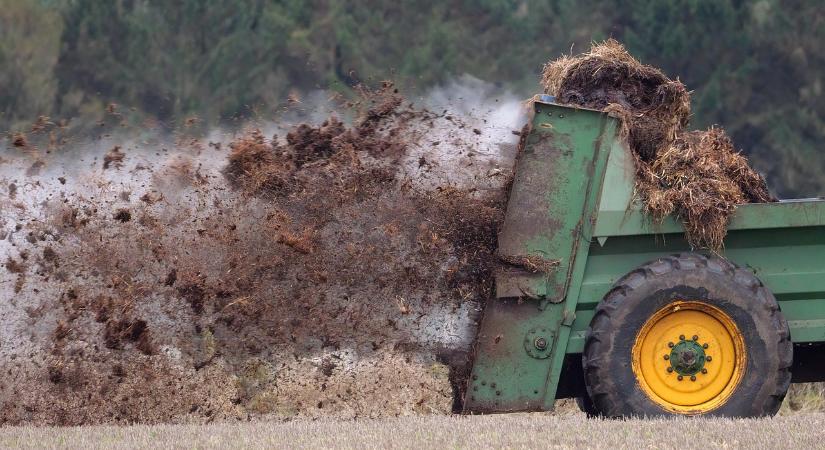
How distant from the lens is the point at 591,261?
25.2 ft

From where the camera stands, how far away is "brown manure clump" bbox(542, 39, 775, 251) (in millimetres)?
7480

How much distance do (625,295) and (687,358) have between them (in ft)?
1.77

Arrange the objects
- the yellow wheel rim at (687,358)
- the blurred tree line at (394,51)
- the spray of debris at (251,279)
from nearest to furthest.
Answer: the yellow wheel rim at (687,358) < the spray of debris at (251,279) < the blurred tree line at (394,51)

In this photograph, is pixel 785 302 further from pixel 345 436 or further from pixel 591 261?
pixel 345 436

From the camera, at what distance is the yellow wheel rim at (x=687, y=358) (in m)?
7.54

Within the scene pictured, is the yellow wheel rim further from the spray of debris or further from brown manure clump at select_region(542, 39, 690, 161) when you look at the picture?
the spray of debris

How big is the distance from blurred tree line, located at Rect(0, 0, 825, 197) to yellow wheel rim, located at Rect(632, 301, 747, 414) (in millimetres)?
5066

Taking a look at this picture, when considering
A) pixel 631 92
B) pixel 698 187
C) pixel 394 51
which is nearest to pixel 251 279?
pixel 631 92

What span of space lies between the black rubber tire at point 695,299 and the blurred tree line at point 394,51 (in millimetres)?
5085

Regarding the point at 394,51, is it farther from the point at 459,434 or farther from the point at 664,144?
the point at 459,434

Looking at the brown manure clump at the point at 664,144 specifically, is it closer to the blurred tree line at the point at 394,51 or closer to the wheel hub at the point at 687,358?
the wheel hub at the point at 687,358

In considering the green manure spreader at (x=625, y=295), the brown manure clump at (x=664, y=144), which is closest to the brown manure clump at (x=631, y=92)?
the brown manure clump at (x=664, y=144)

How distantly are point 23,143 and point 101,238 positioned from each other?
905 millimetres

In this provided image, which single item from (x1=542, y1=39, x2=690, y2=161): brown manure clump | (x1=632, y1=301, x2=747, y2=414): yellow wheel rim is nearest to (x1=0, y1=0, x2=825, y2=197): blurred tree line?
(x1=542, y1=39, x2=690, y2=161): brown manure clump
